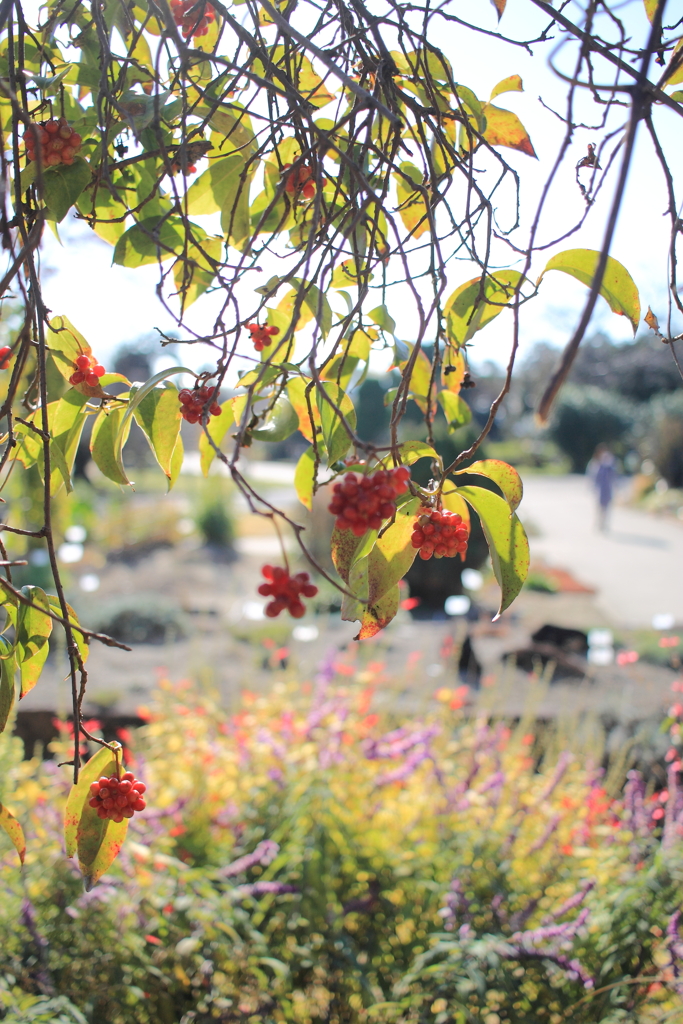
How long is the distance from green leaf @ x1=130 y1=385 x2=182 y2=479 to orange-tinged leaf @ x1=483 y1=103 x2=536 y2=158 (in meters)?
0.61

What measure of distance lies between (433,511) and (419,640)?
4.43m

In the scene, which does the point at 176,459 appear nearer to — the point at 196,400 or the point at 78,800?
the point at 196,400

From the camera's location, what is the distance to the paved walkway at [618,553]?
7.46m

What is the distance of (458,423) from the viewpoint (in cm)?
108

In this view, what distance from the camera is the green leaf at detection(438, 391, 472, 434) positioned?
1.07 m

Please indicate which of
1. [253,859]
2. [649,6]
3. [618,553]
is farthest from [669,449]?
[649,6]

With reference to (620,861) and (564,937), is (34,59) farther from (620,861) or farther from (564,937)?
(620,861)

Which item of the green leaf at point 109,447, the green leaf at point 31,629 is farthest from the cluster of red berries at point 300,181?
the green leaf at point 31,629

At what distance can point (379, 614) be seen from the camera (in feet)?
2.75

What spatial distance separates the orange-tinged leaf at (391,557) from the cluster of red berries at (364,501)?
17 centimetres

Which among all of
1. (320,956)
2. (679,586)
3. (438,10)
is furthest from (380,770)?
(679,586)

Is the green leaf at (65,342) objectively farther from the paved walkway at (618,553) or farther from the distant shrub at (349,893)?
the paved walkway at (618,553)

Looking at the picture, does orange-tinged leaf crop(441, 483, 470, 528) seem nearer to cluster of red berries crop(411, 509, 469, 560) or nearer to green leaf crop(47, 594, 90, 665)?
cluster of red berries crop(411, 509, 469, 560)

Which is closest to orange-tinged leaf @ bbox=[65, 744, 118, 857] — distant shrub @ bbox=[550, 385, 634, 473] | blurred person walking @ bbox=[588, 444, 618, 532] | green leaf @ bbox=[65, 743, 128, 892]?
green leaf @ bbox=[65, 743, 128, 892]
